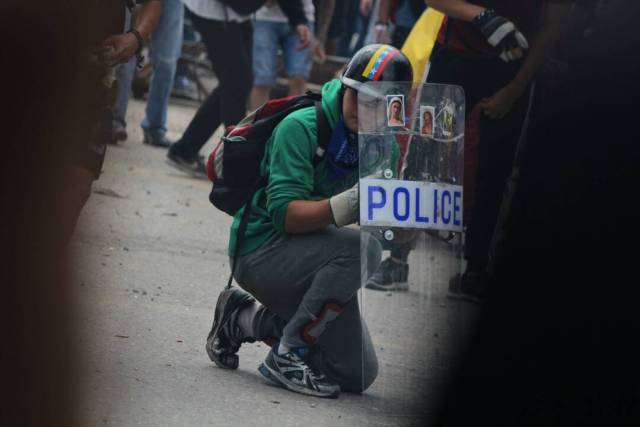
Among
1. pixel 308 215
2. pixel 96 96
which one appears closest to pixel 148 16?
pixel 96 96

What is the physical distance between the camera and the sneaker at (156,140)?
9344 mm

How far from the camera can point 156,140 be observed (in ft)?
30.7

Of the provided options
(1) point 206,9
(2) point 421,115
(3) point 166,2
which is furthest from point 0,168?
(3) point 166,2

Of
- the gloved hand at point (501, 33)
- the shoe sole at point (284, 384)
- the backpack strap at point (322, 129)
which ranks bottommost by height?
the shoe sole at point (284, 384)

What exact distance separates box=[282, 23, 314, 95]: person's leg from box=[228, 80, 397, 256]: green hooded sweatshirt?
4.64 metres

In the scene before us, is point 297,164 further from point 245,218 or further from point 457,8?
point 457,8

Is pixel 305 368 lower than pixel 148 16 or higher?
lower

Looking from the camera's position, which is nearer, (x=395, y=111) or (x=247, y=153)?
(x=395, y=111)

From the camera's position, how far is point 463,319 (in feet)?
12.6

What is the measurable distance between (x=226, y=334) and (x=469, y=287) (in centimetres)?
79

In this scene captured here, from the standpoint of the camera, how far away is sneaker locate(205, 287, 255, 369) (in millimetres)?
4219

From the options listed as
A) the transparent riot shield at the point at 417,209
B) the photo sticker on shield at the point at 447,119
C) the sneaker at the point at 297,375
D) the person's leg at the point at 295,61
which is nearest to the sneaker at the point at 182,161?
the person's leg at the point at 295,61

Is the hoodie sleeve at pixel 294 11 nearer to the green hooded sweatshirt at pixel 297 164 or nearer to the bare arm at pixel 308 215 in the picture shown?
the green hooded sweatshirt at pixel 297 164

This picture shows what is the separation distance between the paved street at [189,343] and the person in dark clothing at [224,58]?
1672mm
